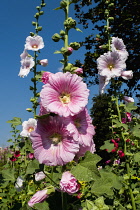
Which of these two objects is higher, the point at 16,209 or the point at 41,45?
the point at 41,45

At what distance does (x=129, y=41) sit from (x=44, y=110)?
35.6 ft

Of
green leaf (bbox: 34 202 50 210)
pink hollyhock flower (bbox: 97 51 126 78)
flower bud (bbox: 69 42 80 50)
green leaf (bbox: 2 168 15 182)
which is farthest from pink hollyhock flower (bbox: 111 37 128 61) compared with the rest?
green leaf (bbox: 34 202 50 210)

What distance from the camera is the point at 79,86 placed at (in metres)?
1.41

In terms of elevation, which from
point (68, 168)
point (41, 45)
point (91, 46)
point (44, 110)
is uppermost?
point (91, 46)

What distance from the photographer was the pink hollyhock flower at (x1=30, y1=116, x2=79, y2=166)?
1313mm

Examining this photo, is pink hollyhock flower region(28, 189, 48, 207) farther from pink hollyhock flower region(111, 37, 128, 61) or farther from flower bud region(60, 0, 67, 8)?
pink hollyhock flower region(111, 37, 128, 61)

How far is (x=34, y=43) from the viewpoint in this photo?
354 cm

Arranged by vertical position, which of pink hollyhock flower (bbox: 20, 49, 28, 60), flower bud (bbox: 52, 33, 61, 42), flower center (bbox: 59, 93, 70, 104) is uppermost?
pink hollyhock flower (bbox: 20, 49, 28, 60)

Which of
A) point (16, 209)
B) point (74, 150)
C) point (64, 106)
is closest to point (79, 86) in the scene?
point (64, 106)

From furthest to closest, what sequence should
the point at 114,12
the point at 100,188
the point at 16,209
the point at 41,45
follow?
1. the point at 114,12
2. the point at 41,45
3. the point at 16,209
4. the point at 100,188

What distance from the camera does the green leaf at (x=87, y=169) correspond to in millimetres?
1242

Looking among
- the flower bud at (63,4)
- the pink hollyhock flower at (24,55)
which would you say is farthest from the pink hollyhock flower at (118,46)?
the flower bud at (63,4)

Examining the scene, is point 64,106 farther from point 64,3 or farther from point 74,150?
point 64,3

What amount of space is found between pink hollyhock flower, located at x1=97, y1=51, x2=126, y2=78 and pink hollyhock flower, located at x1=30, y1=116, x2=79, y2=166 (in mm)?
1642
